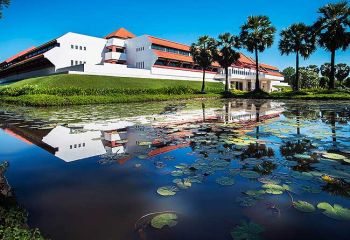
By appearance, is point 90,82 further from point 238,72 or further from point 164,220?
point 238,72

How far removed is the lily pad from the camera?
10.3ft

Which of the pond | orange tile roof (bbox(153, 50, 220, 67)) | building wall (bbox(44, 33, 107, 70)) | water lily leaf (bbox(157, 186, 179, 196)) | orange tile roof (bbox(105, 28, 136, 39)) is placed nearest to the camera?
the pond

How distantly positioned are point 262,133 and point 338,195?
5070 millimetres

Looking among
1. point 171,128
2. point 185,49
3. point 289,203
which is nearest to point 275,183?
point 289,203

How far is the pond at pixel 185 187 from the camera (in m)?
3.01

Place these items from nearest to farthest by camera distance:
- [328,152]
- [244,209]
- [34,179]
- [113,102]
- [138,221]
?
[138,221]
[244,209]
[34,179]
[328,152]
[113,102]

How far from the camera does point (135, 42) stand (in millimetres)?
52812

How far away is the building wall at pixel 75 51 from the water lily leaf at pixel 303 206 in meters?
47.5

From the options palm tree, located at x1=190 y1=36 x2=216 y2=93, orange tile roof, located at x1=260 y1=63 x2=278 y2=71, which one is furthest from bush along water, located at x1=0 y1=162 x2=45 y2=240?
orange tile roof, located at x1=260 y1=63 x2=278 y2=71

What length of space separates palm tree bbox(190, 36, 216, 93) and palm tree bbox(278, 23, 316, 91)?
37.9 ft

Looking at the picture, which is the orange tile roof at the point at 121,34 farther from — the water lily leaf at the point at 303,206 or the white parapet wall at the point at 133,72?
the water lily leaf at the point at 303,206

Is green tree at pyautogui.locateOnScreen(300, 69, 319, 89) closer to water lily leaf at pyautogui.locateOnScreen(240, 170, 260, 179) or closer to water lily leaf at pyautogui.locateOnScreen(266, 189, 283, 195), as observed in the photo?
water lily leaf at pyautogui.locateOnScreen(240, 170, 260, 179)

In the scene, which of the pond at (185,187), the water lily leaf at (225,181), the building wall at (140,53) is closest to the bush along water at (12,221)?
the pond at (185,187)

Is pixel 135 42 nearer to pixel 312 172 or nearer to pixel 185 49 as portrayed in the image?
pixel 185 49
